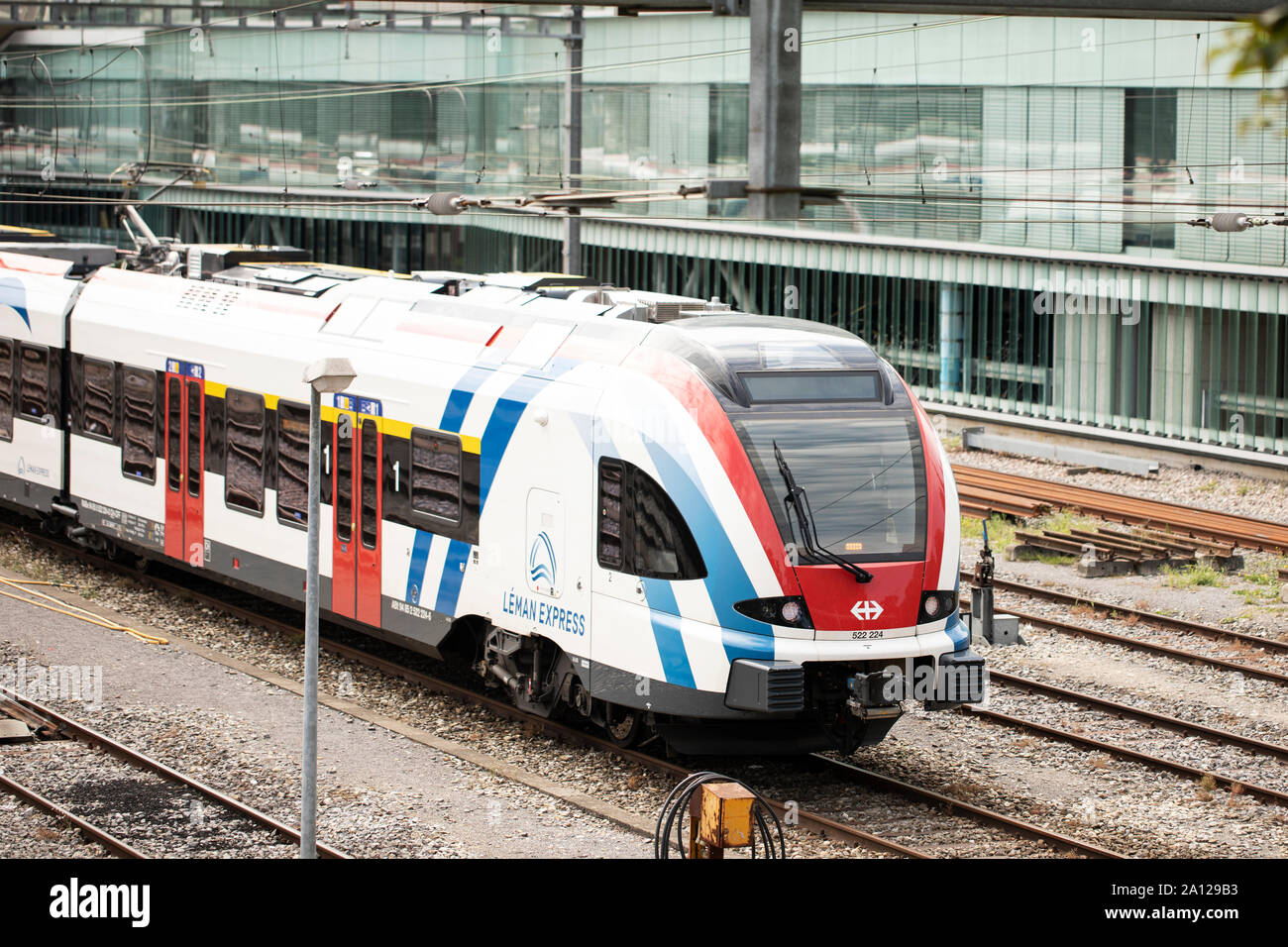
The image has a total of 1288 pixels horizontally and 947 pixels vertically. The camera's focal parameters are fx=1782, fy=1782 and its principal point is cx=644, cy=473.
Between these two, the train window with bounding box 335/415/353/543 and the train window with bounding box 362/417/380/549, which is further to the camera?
the train window with bounding box 335/415/353/543

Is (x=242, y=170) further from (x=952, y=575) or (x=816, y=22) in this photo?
(x=952, y=575)

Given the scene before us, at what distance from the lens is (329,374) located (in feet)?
36.1

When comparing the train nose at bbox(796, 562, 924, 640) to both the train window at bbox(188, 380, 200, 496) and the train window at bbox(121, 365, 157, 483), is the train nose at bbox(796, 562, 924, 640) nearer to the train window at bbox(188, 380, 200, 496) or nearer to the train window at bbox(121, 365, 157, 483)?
the train window at bbox(188, 380, 200, 496)

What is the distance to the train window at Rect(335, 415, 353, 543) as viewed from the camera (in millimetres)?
16344

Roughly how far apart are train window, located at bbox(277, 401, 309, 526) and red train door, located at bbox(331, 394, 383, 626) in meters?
0.41

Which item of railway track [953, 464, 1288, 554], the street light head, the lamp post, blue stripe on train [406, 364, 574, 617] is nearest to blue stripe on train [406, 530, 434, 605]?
blue stripe on train [406, 364, 574, 617]

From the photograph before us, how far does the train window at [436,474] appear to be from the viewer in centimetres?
1496

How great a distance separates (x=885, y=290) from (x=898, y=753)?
2383 centimetres

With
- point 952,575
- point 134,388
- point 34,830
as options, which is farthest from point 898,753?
point 134,388

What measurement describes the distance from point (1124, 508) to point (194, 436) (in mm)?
13860

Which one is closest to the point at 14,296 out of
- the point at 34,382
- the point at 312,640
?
the point at 34,382

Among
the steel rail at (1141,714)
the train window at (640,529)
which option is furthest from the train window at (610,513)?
the steel rail at (1141,714)

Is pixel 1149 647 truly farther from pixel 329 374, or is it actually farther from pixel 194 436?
pixel 329 374

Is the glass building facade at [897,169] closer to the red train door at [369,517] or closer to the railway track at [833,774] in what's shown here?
the red train door at [369,517]
